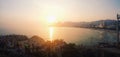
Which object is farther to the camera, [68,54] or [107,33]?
[107,33]

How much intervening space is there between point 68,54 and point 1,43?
7.61m

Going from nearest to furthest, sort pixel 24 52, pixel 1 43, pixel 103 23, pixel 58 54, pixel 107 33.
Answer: pixel 58 54
pixel 24 52
pixel 1 43
pixel 107 33
pixel 103 23

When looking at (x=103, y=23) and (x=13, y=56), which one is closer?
(x=13, y=56)

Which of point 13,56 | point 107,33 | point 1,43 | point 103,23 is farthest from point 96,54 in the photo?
point 103,23

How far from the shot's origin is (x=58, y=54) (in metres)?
14.0

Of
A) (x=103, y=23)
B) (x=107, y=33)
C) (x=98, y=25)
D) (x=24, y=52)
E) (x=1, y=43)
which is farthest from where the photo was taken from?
(x=98, y=25)

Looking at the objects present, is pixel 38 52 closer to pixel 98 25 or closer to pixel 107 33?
pixel 107 33

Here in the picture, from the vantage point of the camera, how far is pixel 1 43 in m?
19.2

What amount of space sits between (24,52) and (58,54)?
2560mm

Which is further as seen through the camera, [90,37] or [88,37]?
[88,37]

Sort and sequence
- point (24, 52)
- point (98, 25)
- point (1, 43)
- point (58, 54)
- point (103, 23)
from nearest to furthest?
1. point (58, 54)
2. point (24, 52)
3. point (1, 43)
4. point (103, 23)
5. point (98, 25)

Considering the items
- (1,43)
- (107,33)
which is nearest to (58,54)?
(1,43)

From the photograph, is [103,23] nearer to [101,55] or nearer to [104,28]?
[104,28]

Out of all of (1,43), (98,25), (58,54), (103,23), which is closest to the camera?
(58,54)
